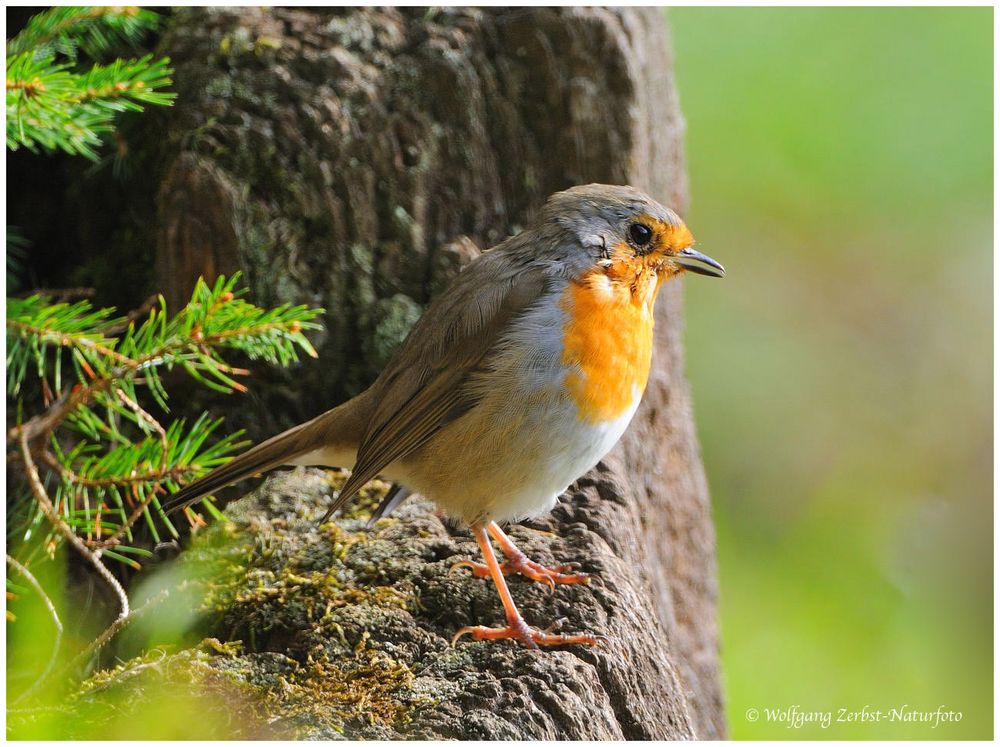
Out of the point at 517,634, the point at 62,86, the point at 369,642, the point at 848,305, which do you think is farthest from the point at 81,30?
the point at 848,305

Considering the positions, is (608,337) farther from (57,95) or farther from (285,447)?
(57,95)

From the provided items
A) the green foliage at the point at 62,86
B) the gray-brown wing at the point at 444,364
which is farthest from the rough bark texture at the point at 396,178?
the green foliage at the point at 62,86

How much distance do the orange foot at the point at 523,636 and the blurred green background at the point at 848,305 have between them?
10.2 feet

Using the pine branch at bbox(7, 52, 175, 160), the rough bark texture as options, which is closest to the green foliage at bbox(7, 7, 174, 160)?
the pine branch at bbox(7, 52, 175, 160)

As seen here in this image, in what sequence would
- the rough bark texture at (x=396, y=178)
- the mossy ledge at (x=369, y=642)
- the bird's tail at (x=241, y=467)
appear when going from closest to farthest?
1. the mossy ledge at (x=369, y=642)
2. the bird's tail at (x=241, y=467)
3. the rough bark texture at (x=396, y=178)

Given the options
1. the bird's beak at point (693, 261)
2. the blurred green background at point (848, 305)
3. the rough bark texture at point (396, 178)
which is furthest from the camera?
the blurred green background at point (848, 305)

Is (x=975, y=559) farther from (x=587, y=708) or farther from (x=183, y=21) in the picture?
(x=183, y=21)

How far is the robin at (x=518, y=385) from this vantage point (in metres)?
2.62

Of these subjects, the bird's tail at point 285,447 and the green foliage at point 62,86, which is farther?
the bird's tail at point 285,447

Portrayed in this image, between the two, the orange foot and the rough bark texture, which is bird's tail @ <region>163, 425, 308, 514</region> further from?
the orange foot

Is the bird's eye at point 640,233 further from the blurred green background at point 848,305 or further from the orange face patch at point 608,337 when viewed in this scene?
the blurred green background at point 848,305

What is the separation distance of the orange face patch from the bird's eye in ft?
0.18

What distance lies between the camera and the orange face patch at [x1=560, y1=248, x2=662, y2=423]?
2.61 metres

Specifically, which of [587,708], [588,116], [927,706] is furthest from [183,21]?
[927,706]
